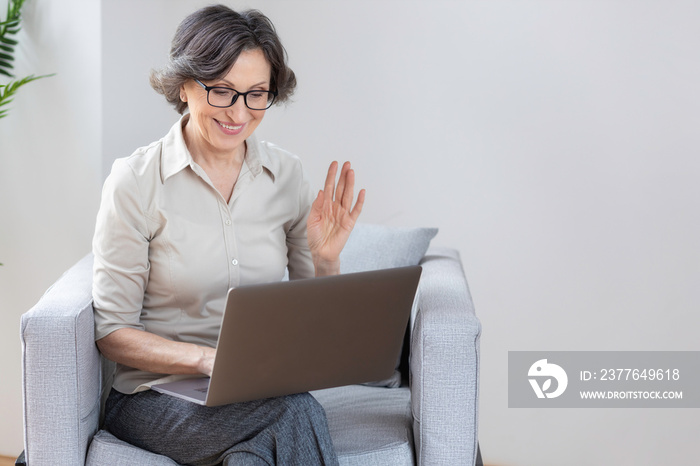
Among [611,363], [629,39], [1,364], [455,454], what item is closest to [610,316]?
[611,363]

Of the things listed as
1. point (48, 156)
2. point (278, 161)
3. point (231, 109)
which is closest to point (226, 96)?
point (231, 109)

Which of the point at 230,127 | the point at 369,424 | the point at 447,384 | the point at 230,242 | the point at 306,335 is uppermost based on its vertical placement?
the point at 230,127

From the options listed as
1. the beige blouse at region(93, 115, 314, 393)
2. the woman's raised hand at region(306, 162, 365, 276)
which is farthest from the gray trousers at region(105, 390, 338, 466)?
the woman's raised hand at region(306, 162, 365, 276)

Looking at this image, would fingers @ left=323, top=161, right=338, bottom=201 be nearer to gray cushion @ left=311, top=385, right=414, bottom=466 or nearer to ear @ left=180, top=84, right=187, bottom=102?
ear @ left=180, top=84, right=187, bottom=102

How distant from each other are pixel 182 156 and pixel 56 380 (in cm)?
54

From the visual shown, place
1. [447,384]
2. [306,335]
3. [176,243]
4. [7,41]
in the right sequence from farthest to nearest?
[7,41] < [176,243] < [447,384] < [306,335]

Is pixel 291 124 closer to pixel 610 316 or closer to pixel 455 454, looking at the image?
pixel 610 316

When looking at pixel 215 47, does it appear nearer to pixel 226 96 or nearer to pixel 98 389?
pixel 226 96

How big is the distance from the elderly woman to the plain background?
2.57 feet

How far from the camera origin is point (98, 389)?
182 centimetres

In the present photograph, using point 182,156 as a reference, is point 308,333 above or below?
below

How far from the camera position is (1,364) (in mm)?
2729

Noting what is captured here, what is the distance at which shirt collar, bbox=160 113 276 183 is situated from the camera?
1.80m

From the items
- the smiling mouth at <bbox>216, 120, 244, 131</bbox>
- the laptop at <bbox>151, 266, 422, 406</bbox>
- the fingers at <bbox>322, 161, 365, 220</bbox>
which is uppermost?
the smiling mouth at <bbox>216, 120, 244, 131</bbox>
